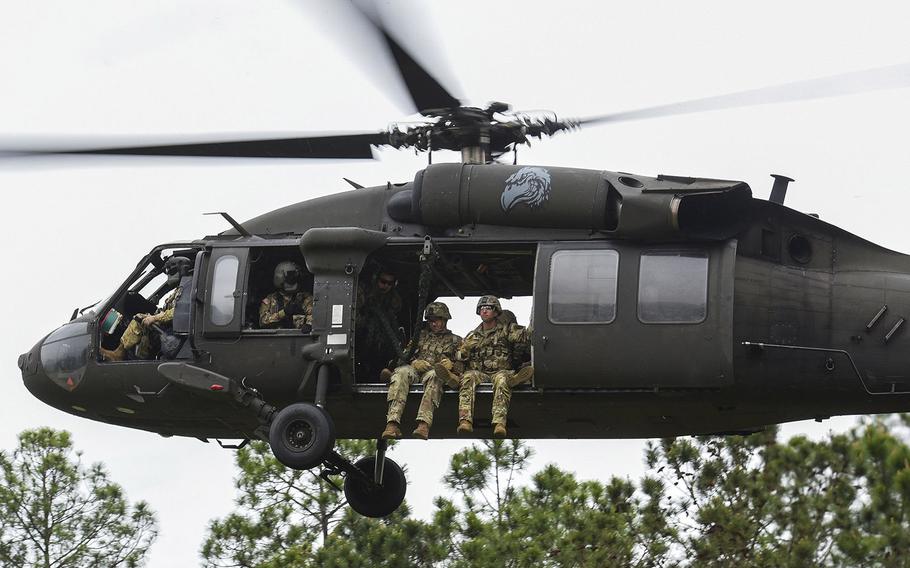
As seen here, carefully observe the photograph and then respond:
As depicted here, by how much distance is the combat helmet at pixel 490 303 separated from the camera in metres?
12.7

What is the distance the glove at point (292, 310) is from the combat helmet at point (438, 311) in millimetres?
1073

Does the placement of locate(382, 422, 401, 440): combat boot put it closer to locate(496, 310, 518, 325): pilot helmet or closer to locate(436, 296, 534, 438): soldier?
locate(436, 296, 534, 438): soldier

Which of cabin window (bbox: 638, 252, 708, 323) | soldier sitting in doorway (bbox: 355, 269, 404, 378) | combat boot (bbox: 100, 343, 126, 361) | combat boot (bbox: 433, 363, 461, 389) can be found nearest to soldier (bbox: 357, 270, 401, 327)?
soldier sitting in doorway (bbox: 355, 269, 404, 378)

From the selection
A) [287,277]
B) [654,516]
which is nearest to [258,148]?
[287,277]

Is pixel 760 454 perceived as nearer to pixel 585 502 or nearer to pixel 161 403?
pixel 585 502

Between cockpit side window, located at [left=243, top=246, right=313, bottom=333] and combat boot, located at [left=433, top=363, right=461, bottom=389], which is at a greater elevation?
cockpit side window, located at [left=243, top=246, right=313, bottom=333]

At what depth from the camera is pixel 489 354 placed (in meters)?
12.6

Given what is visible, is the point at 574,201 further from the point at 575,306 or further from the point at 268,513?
the point at 268,513

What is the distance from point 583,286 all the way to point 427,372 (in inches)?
56.3

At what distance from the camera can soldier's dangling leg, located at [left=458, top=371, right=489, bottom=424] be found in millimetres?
12250

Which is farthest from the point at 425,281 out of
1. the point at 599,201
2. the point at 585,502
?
the point at 585,502

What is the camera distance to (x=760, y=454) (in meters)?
20.3

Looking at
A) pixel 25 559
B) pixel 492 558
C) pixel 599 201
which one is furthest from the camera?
pixel 25 559

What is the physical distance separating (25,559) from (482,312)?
532 inches
